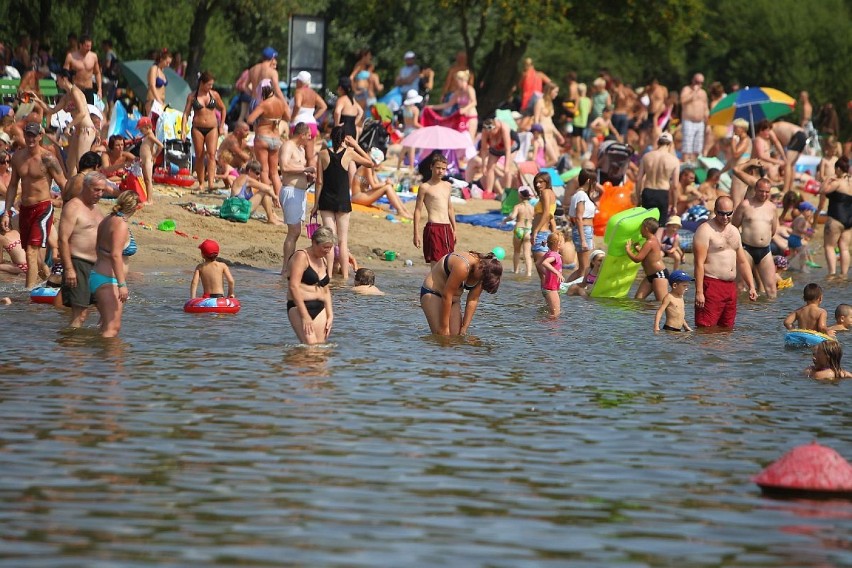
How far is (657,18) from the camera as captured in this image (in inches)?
1284

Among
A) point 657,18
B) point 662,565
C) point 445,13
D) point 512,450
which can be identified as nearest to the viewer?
point 662,565

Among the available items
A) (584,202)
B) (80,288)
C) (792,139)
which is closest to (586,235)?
(584,202)

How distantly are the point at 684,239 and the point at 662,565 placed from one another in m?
15.8

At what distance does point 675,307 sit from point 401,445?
19.6 feet

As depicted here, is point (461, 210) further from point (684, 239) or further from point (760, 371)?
point (760, 371)

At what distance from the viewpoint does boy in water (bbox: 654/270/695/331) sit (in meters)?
14.0

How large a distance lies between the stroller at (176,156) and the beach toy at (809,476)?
1634 cm

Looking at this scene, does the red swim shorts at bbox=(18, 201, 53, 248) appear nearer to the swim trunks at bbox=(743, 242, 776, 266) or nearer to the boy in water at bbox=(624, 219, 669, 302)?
the boy in water at bbox=(624, 219, 669, 302)

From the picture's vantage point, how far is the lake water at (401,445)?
6.56 m

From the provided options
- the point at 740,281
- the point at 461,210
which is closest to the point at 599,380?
the point at 740,281

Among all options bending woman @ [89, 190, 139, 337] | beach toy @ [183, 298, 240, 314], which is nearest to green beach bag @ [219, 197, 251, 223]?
beach toy @ [183, 298, 240, 314]

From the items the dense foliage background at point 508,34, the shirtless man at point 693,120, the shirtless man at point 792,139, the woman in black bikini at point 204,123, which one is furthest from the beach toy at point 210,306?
the shirtless man at point 792,139

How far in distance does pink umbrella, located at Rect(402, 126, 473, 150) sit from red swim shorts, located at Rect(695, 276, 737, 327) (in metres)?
9.25

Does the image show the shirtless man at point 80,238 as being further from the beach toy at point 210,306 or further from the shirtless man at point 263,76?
the shirtless man at point 263,76
